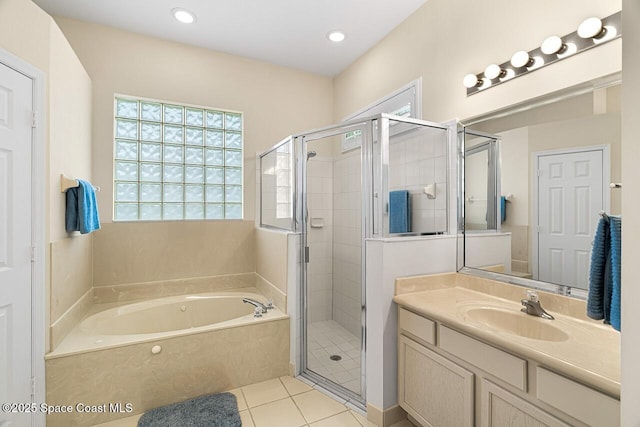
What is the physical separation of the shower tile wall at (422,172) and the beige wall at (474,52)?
0.27 meters

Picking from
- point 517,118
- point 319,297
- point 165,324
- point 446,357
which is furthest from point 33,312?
point 517,118

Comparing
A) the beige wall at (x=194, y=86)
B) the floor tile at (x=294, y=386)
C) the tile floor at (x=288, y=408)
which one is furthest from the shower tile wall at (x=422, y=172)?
the beige wall at (x=194, y=86)

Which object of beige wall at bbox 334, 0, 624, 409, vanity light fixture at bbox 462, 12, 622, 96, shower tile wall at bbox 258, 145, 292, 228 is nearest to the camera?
vanity light fixture at bbox 462, 12, 622, 96

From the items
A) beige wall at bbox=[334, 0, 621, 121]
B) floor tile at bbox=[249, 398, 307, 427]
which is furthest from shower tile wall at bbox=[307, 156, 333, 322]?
beige wall at bbox=[334, 0, 621, 121]

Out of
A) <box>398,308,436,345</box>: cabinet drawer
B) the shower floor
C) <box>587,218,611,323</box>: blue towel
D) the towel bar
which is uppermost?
the towel bar

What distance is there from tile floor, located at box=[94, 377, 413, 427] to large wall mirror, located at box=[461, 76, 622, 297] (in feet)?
3.94

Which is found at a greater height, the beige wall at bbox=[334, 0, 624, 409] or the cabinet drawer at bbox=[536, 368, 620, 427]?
the beige wall at bbox=[334, 0, 624, 409]

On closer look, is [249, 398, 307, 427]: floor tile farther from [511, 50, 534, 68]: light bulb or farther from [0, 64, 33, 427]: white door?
[511, 50, 534, 68]: light bulb

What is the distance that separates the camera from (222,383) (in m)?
2.14

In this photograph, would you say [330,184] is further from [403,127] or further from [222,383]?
[222,383]

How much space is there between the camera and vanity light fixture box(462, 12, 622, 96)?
1329mm

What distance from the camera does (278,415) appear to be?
190 centimetres

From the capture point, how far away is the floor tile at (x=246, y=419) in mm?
1809

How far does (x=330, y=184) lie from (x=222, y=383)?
1663mm
